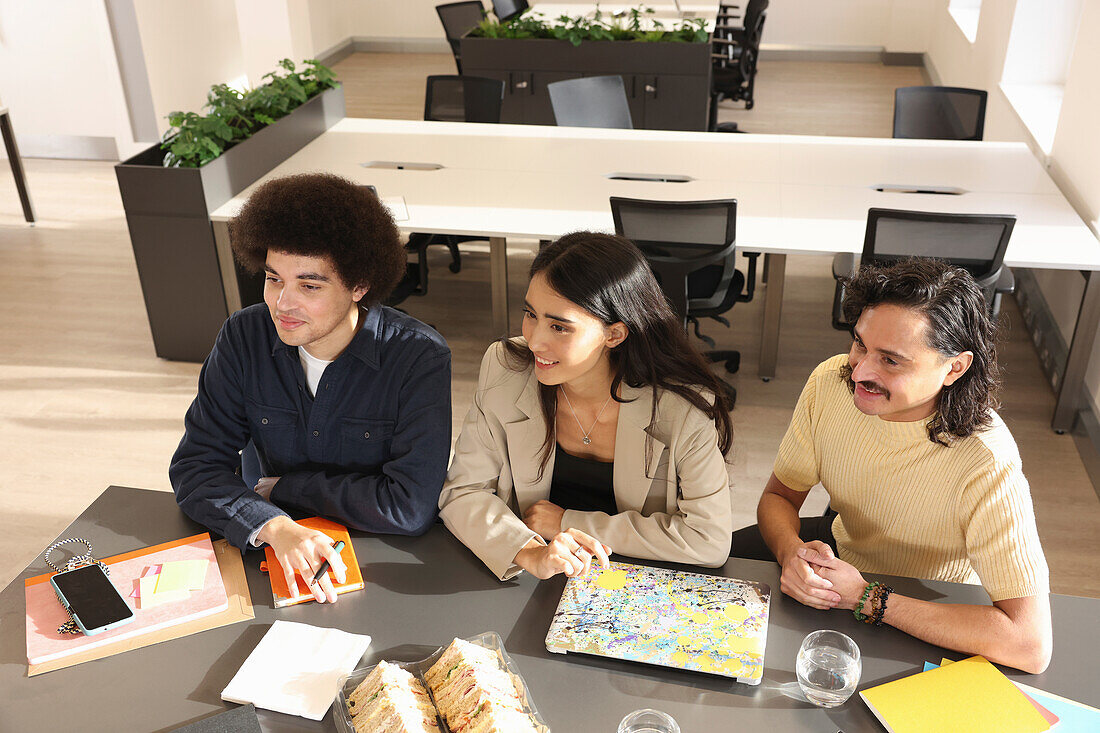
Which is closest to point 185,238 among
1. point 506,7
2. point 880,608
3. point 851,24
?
point 880,608

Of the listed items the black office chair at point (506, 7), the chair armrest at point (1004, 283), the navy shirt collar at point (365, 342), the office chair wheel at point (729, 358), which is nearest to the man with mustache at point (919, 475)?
the navy shirt collar at point (365, 342)

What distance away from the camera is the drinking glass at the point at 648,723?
1.45 m

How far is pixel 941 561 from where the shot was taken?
198cm

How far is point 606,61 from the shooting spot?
6492mm

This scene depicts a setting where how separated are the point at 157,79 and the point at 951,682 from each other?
7.12m

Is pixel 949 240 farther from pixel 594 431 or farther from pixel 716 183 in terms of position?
pixel 594 431

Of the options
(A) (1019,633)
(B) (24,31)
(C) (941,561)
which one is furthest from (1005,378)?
(B) (24,31)

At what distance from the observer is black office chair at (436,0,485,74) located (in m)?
7.69

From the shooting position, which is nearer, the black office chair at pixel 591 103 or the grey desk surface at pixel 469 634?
the grey desk surface at pixel 469 634

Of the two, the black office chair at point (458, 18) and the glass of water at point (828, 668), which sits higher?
the black office chair at point (458, 18)

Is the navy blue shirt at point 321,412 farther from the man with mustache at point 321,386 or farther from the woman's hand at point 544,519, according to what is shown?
the woman's hand at point 544,519

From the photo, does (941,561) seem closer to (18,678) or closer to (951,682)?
(951,682)

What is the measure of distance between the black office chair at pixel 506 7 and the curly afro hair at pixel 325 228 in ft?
22.4

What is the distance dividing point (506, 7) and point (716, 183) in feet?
16.8
